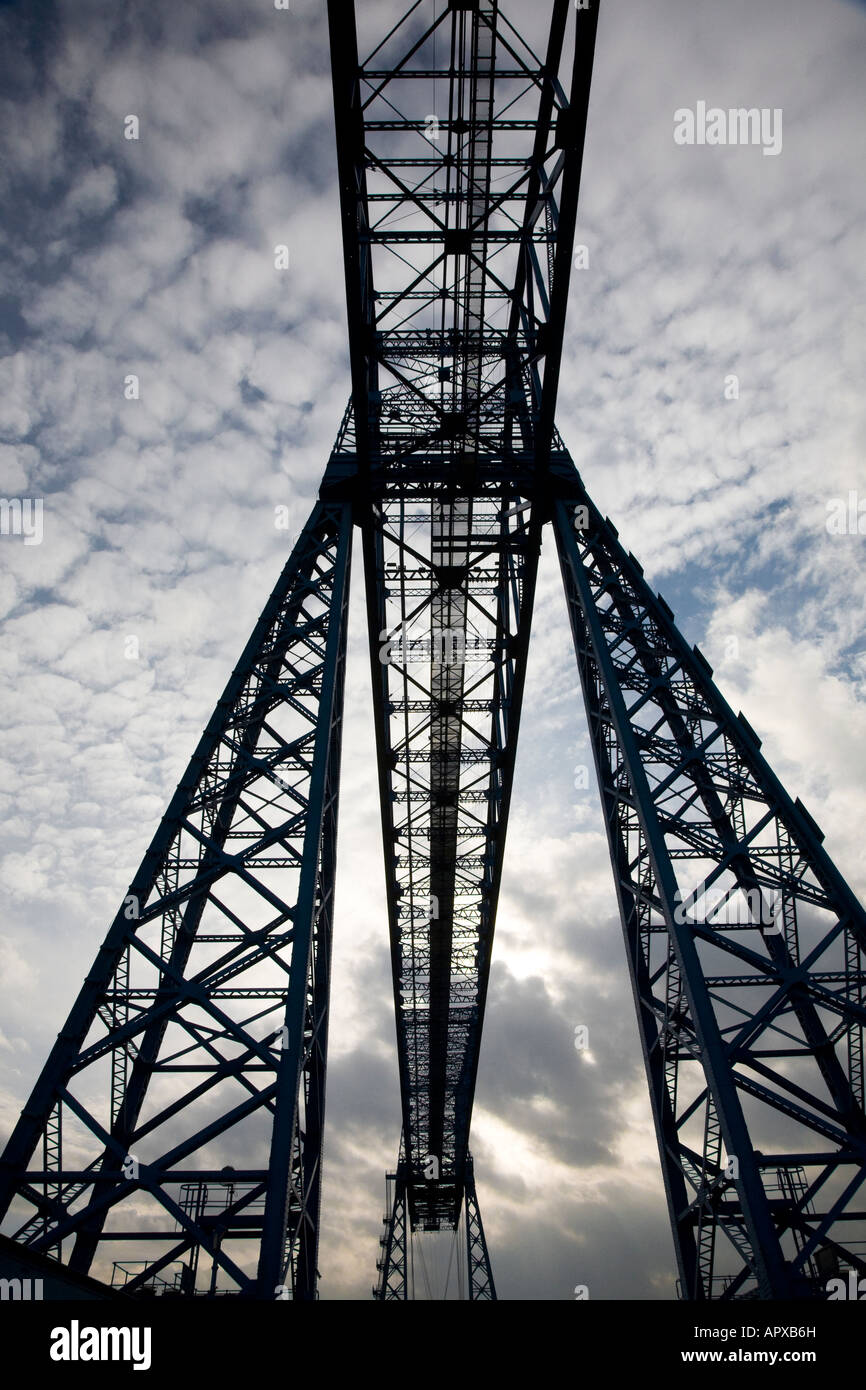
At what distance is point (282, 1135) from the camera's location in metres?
8.45

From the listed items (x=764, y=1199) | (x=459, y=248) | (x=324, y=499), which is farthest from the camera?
(x=324, y=499)

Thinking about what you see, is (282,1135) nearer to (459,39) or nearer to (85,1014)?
(85,1014)

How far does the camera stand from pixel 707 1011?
928cm

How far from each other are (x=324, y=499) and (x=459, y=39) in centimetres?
761

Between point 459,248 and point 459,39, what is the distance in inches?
114

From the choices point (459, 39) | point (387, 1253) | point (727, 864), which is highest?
point (459, 39)

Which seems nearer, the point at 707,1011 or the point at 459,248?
the point at 707,1011
